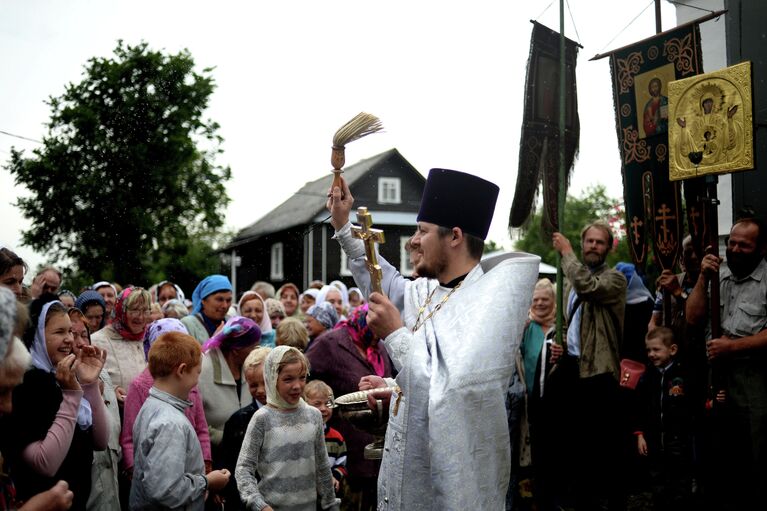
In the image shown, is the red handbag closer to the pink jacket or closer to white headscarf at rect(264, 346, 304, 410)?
white headscarf at rect(264, 346, 304, 410)

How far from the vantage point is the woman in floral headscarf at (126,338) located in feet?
18.7

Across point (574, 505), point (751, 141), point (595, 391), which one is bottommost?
point (574, 505)

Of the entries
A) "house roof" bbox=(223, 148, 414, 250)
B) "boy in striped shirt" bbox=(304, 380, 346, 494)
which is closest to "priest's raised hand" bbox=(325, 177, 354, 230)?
"boy in striped shirt" bbox=(304, 380, 346, 494)

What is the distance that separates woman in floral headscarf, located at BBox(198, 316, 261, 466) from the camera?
17.3ft

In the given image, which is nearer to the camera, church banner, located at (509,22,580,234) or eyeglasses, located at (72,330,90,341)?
eyeglasses, located at (72,330,90,341)

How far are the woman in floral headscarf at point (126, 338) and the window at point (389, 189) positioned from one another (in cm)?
2437

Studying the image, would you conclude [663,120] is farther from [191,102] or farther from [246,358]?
[191,102]

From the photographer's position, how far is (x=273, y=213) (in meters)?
42.2

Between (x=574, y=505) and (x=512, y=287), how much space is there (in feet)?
15.1

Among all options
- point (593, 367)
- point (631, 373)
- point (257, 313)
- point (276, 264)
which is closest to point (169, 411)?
point (257, 313)

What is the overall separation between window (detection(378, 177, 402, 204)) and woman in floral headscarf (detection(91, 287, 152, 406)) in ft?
80.0

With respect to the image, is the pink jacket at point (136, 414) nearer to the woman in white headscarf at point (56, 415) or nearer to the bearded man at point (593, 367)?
the woman in white headscarf at point (56, 415)

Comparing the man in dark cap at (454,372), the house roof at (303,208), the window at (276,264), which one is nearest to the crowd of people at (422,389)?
the man in dark cap at (454,372)

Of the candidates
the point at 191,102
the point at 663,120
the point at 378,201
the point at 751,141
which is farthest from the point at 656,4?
the point at 191,102
